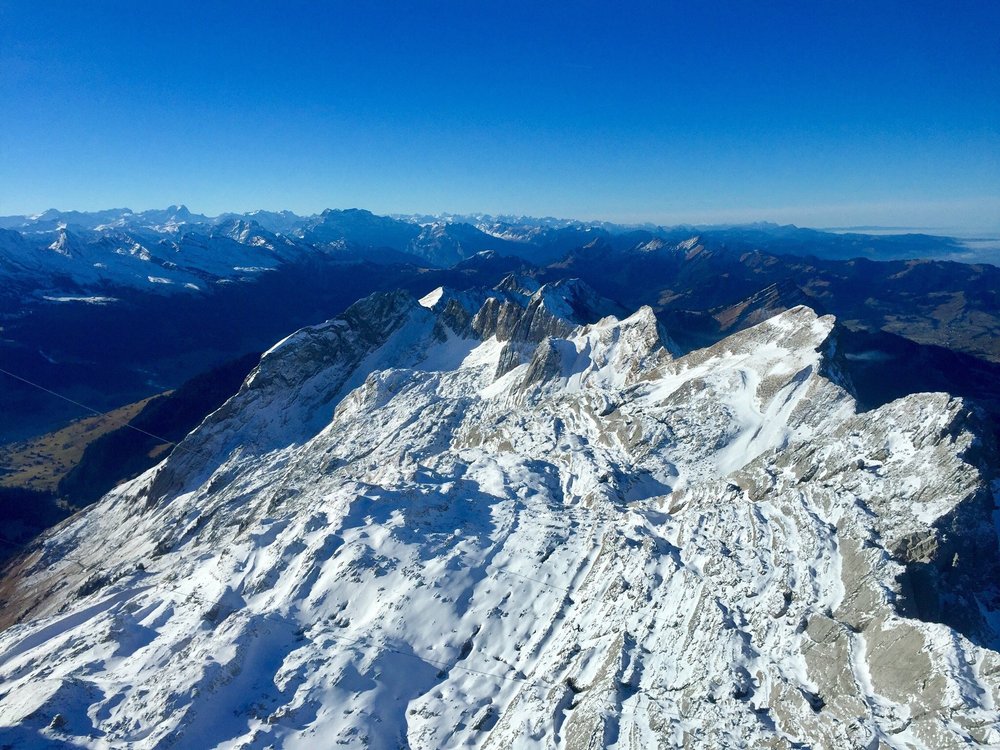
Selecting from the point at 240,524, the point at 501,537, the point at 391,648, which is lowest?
the point at 240,524

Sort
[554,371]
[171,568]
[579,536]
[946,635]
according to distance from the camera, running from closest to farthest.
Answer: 1. [946,635]
2. [579,536]
3. [171,568]
4. [554,371]

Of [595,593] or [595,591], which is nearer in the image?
[595,593]

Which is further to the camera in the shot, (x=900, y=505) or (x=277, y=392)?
(x=277, y=392)

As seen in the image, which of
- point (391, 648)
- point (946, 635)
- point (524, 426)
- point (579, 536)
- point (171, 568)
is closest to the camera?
point (946, 635)

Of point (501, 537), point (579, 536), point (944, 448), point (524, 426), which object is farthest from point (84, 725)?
point (944, 448)

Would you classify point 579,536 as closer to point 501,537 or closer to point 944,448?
point 501,537

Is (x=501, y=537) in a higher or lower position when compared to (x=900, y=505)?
lower

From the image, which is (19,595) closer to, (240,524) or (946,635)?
(240,524)
